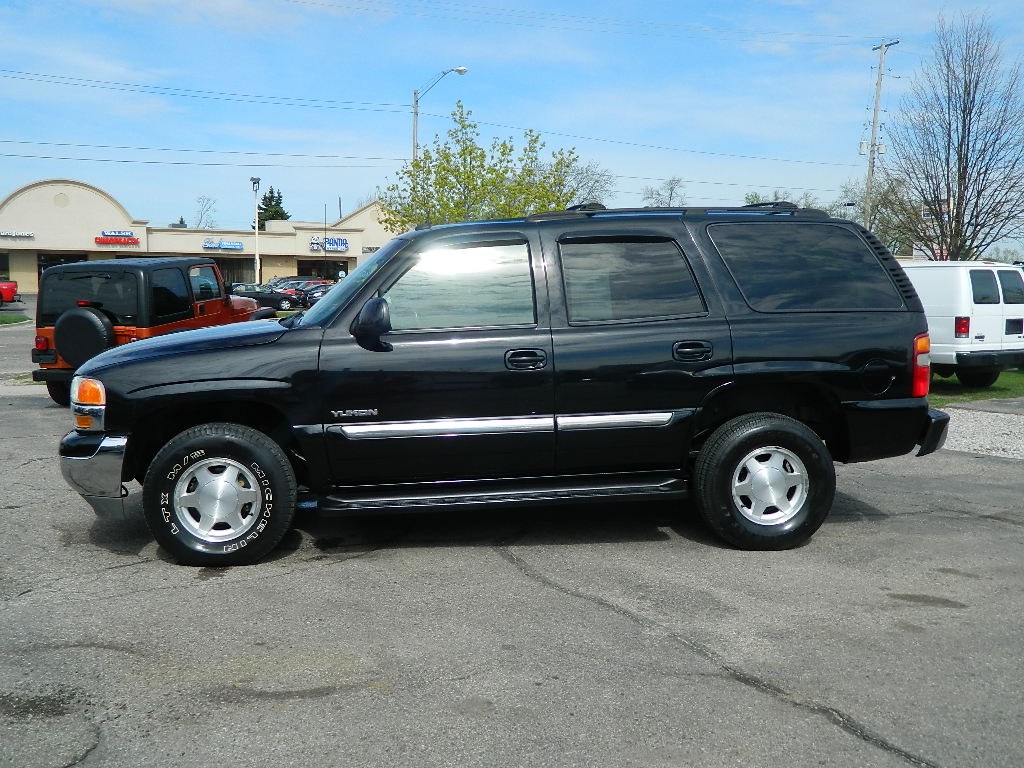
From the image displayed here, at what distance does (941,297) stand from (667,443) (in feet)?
31.7

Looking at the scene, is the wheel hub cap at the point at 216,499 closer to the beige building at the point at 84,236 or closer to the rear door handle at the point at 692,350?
the rear door handle at the point at 692,350

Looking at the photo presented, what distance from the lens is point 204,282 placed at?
12.3 m

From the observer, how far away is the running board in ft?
16.3

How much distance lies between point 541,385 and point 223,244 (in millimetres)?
66021

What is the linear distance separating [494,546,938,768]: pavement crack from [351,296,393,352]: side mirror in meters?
1.46

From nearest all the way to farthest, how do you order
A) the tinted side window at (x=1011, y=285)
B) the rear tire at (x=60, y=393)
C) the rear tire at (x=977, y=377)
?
the rear tire at (x=60, y=393)
the tinted side window at (x=1011, y=285)
the rear tire at (x=977, y=377)

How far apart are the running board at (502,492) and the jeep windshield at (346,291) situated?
995mm

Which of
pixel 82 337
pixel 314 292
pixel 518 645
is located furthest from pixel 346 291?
pixel 314 292

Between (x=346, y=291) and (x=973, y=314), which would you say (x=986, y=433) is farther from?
(x=346, y=291)

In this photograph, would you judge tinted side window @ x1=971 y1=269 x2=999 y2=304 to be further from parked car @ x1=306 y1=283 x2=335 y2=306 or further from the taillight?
parked car @ x1=306 y1=283 x2=335 y2=306

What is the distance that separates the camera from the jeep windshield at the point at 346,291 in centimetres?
518

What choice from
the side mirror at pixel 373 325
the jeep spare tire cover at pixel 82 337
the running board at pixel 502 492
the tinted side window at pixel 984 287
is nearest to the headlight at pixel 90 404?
the running board at pixel 502 492

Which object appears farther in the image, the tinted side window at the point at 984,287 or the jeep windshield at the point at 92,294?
the tinted side window at the point at 984,287

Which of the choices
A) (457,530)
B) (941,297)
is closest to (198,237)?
(941,297)
